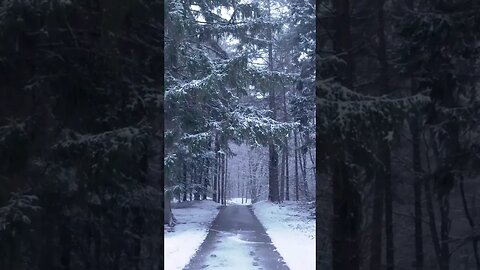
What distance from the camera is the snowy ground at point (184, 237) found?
28.7 feet

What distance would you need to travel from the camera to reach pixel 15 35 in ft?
9.05

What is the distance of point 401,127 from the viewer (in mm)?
2779

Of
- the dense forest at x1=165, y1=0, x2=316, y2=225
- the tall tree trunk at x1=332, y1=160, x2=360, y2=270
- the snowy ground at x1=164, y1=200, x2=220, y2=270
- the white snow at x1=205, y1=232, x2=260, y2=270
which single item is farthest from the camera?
the dense forest at x1=165, y1=0, x2=316, y2=225

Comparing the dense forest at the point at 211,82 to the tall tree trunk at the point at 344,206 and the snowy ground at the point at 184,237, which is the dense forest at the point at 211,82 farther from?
the tall tree trunk at the point at 344,206

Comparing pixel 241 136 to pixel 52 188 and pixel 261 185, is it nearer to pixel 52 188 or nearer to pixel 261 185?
pixel 52 188

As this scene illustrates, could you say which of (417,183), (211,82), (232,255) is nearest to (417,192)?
(417,183)

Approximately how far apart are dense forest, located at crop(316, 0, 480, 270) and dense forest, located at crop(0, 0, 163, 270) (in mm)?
1037

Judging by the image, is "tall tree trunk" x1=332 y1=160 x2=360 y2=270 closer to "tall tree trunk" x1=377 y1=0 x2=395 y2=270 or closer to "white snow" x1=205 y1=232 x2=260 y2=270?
"tall tree trunk" x1=377 y1=0 x2=395 y2=270

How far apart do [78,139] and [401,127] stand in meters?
1.87

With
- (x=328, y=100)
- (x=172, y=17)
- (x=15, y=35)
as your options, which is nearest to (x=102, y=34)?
(x=15, y=35)

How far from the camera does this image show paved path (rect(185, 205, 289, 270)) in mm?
7953

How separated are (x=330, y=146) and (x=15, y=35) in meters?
1.92

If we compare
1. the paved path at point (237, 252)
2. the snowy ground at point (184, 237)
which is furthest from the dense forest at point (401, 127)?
the snowy ground at point (184, 237)

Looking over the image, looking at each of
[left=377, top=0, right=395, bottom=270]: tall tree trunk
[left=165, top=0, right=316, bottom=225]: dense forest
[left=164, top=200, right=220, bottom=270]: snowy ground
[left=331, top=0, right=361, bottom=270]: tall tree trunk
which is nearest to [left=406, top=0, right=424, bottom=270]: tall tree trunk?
[left=377, top=0, right=395, bottom=270]: tall tree trunk
